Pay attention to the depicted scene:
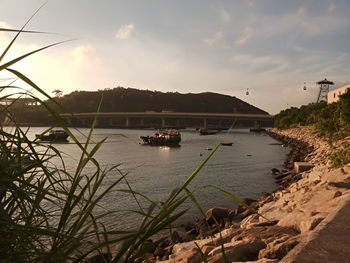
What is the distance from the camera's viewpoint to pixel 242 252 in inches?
230

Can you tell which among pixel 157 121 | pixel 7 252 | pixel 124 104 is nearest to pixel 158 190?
pixel 7 252

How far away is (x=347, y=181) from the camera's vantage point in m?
9.66

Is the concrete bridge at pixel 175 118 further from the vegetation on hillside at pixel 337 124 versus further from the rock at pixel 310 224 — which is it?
the rock at pixel 310 224

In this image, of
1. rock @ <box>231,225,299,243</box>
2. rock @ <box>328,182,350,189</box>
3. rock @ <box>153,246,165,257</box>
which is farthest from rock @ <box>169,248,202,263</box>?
rock @ <box>328,182,350,189</box>

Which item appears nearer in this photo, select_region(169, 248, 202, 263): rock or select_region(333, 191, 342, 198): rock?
select_region(169, 248, 202, 263): rock

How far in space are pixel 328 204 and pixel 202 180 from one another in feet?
56.1

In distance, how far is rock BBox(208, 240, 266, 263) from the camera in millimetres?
5730

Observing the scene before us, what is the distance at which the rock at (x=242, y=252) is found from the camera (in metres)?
5.73

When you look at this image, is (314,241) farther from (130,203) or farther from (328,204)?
(130,203)

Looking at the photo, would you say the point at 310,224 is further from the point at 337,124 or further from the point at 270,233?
the point at 337,124

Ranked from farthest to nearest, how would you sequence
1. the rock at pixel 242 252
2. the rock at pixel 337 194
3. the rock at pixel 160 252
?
1. the rock at pixel 160 252
2. the rock at pixel 337 194
3. the rock at pixel 242 252

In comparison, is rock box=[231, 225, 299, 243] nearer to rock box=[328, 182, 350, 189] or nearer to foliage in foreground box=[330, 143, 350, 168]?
rock box=[328, 182, 350, 189]

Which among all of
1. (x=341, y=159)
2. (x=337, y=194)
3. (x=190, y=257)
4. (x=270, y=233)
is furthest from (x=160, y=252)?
(x=341, y=159)

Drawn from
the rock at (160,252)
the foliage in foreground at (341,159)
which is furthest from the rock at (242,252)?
the foliage in foreground at (341,159)
